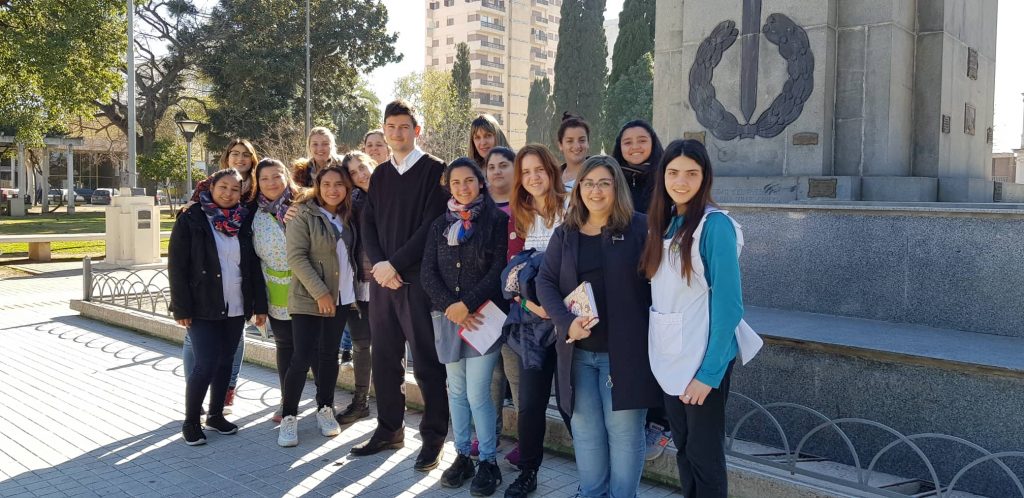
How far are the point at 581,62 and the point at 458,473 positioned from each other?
48397mm

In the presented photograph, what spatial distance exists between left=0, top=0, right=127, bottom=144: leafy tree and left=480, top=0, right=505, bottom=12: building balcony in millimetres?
67320

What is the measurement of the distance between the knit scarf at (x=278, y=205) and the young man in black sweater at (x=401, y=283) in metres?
0.85

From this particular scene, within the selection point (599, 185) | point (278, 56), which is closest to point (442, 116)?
point (278, 56)

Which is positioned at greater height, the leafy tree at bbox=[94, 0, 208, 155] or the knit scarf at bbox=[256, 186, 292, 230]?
the leafy tree at bbox=[94, 0, 208, 155]

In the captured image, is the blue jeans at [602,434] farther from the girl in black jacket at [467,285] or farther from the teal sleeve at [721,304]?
the girl in black jacket at [467,285]

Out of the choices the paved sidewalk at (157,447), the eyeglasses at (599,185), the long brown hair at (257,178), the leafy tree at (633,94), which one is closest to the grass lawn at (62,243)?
the paved sidewalk at (157,447)

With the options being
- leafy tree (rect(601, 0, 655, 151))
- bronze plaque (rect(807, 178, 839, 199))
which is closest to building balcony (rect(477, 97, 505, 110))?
leafy tree (rect(601, 0, 655, 151))

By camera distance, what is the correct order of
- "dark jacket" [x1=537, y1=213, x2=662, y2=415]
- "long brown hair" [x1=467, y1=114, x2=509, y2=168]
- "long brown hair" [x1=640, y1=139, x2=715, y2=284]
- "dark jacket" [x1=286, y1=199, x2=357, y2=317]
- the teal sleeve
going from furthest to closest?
"long brown hair" [x1=467, y1=114, x2=509, y2=168], "dark jacket" [x1=286, y1=199, x2=357, y2=317], "dark jacket" [x1=537, y1=213, x2=662, y2=415], "long brown hair" [x1=640, y1=139, x2=715, y2=284], the teal sleeve

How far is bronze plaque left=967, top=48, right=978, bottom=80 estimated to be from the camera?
891 cm

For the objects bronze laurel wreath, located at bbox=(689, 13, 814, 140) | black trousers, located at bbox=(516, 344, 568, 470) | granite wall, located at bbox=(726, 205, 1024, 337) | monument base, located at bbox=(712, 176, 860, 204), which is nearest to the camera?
black trousers, located at bbox=(516, 344, 568, 470)

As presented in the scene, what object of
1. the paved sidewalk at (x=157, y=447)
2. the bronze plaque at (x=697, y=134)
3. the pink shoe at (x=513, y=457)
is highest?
the bronze plaque at (x=697, y=134)

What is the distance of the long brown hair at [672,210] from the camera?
133 inches

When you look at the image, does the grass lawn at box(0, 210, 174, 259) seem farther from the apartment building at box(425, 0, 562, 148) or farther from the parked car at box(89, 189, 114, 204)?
the apartment building at box(425, 0, 562, 148)

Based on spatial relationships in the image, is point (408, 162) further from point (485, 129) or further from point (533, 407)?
point (533, 407)
